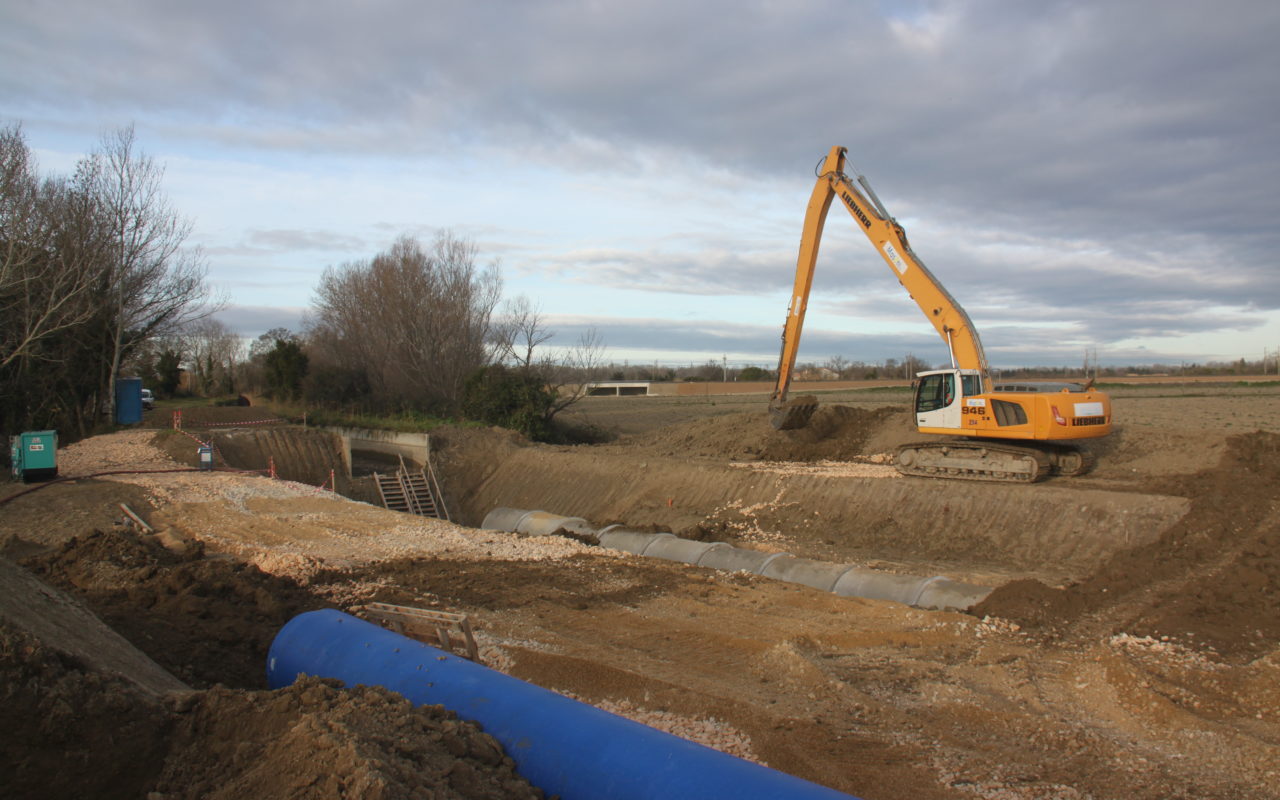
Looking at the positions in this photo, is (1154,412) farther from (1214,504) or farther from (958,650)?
(958,650)

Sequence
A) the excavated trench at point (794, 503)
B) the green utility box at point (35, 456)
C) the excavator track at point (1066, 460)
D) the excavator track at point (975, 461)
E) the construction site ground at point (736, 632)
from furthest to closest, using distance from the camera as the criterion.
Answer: the excavator track at point (1066, 460)
the excavator track at point (975, 461)
the green utility box at point (35, 456)
the excavated trench at point (794, 503)
the construction site ground at point (736, 632)

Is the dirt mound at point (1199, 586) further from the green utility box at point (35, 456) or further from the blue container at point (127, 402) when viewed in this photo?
the blue container at point (127, 402)

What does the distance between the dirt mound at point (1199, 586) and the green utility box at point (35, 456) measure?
16303mm

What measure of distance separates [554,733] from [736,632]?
16.6 feet

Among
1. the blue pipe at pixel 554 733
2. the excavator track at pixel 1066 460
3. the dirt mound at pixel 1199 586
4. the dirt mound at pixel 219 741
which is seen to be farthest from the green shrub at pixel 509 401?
the dirt mound at pixel 219 741

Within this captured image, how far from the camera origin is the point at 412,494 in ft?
78.2

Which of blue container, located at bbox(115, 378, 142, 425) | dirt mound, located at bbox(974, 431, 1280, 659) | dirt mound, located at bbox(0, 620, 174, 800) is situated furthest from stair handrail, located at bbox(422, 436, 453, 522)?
dirt mound, located at bbox(0, 620, 174, 800)

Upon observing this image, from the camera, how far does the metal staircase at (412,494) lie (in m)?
23.5

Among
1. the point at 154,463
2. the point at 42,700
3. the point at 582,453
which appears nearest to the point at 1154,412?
the point at 582,453

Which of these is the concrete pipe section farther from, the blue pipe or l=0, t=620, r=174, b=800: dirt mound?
l=0, t=620, r=174, b=800: dirt mound

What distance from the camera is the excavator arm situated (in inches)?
675

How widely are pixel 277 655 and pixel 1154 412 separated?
1290 inches

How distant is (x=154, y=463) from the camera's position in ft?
62.6

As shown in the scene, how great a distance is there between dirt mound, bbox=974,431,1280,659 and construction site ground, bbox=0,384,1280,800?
0.16ft
